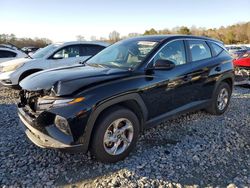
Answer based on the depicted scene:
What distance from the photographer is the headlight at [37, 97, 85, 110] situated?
2873 mm

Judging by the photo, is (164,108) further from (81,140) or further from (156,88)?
(81,140)

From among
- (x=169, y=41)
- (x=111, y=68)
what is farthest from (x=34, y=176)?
(x=169, y=41)

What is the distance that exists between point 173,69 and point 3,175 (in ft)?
9.43

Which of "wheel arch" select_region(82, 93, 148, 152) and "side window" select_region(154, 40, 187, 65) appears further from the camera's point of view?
"side window" select_region(154, 40, 187, 65)

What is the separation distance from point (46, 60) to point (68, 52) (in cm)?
83

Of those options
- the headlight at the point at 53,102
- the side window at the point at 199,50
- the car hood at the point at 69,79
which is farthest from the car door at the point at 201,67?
the headlight at the point at 53,102

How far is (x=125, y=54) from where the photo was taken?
409cm

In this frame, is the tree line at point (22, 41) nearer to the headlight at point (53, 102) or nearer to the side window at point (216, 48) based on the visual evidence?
the side window at point (216, 48)

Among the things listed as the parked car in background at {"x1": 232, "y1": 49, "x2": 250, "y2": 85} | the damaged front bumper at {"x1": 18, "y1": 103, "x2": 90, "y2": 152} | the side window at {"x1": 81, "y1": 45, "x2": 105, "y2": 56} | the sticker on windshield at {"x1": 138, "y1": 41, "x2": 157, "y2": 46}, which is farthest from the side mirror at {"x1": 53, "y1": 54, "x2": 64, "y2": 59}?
the parked car in background at {"x1": 232, "y1": 49, "x2": 250, "y2": 85}

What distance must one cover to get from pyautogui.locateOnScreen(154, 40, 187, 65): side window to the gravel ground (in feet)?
4.19

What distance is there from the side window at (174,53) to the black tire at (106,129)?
42.7 inches

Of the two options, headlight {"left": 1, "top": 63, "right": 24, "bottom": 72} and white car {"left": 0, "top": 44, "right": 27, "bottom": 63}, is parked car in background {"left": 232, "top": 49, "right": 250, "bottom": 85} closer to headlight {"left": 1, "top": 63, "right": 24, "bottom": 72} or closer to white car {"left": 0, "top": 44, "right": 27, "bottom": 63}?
headlight {"left": 1, "top": 63, "right": 24, "bottom": 72}

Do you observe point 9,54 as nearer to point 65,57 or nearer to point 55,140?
point 65,57

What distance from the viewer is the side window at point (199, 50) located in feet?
15.0
